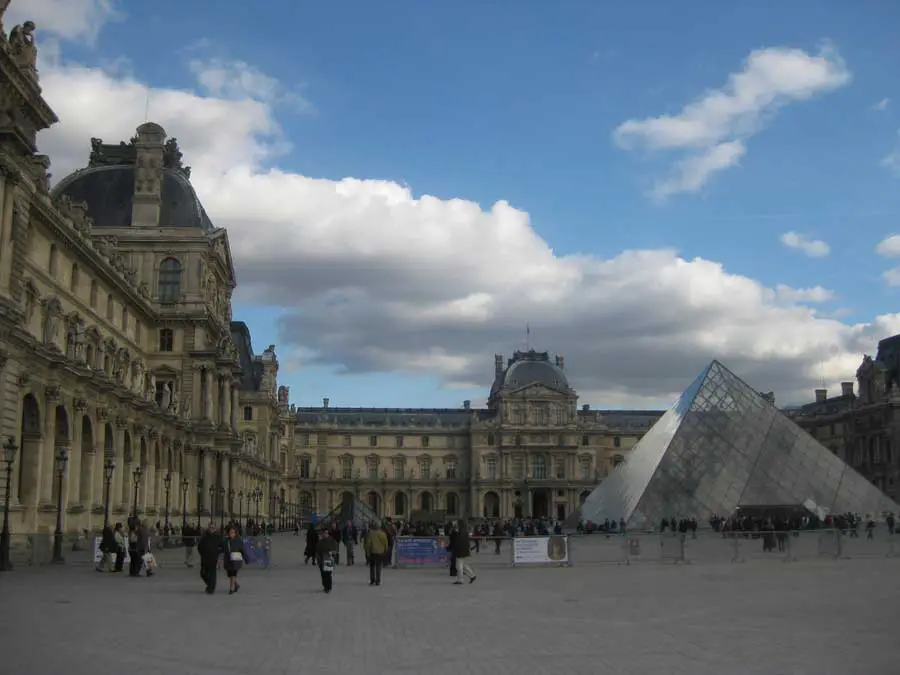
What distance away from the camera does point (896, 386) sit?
80.7 meters

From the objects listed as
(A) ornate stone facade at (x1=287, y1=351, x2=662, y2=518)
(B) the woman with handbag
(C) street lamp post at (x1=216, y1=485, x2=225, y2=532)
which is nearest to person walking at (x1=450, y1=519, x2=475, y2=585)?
(B) the woman with handbag

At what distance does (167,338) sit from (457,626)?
126 ft

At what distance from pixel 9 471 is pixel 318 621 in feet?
40.1

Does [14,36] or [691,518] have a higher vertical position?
[14,36]

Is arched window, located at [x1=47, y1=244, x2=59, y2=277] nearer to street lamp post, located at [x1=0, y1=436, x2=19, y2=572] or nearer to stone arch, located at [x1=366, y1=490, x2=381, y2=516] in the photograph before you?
street lamp post, located at [x1=0, y1=436, x2=19, y2=572]

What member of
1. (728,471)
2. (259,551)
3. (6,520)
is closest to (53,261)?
(259,551)

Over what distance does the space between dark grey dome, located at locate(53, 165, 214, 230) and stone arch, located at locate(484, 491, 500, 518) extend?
214 feet

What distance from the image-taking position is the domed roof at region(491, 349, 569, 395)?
110m

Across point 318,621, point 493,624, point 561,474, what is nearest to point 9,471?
point 318,621

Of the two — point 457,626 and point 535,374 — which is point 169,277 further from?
point 535,374

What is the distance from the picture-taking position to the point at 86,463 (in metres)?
32.8

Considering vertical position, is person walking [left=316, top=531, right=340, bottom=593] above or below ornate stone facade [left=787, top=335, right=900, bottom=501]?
below

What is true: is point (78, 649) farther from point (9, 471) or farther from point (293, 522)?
point (293, 522)

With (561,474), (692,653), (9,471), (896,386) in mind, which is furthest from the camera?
(561,474)
